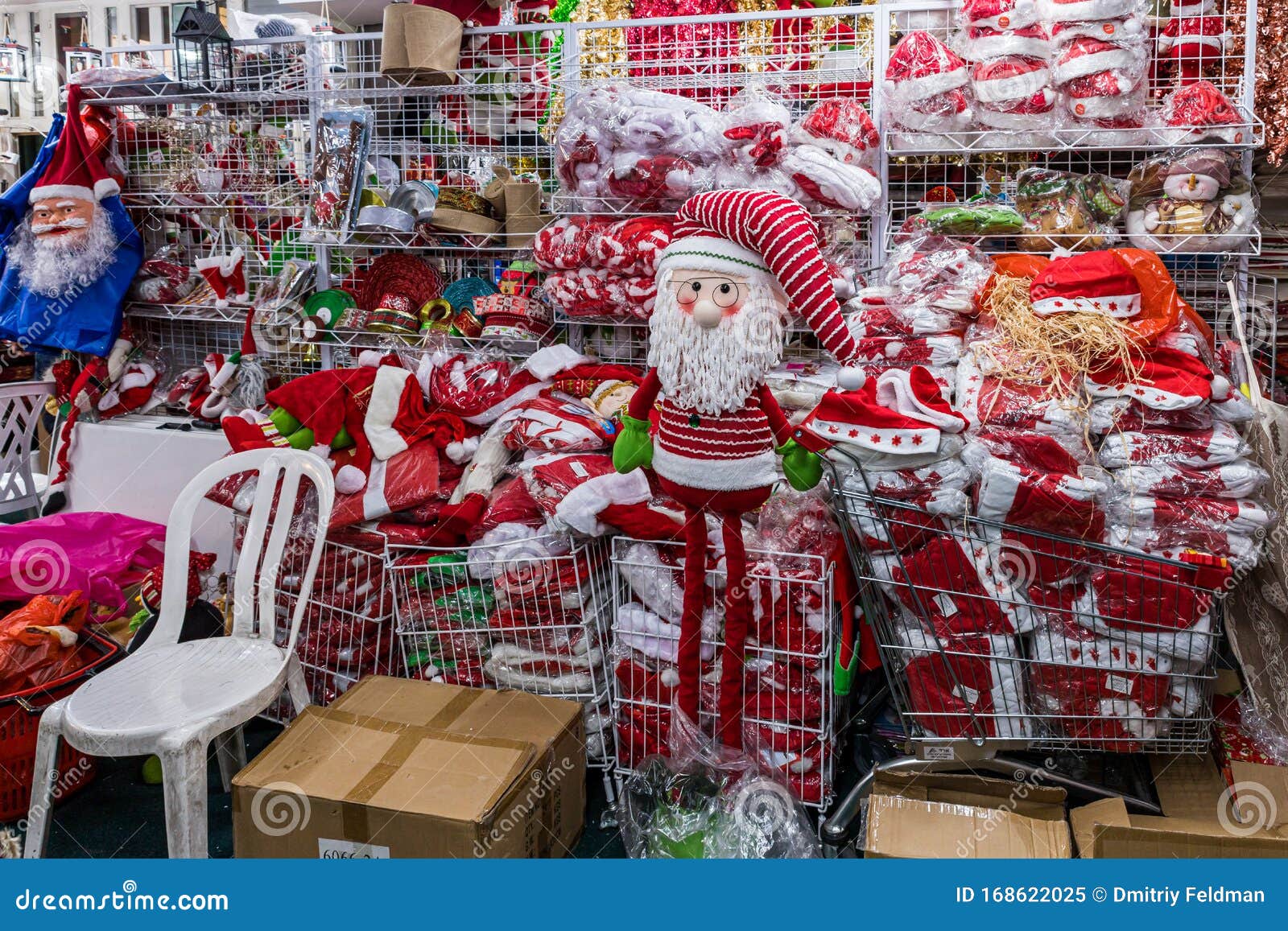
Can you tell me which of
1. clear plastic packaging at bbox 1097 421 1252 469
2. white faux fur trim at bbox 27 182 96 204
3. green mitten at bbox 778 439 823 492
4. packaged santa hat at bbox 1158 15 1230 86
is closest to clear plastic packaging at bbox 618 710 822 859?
green mitten at bbox 778 439 823 492

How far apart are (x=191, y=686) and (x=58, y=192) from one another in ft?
7.49

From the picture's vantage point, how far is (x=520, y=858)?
76.2 inches

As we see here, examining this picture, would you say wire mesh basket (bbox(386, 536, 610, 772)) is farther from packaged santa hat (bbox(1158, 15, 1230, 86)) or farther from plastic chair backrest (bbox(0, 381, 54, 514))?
plastic chair backrest (bbox(0, 381, 54, 514))

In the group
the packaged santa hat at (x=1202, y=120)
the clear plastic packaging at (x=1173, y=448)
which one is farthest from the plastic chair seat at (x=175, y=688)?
the packaged santa hat at (x=1202, y=120)

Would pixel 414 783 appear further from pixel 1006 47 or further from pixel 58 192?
pixel 58 192

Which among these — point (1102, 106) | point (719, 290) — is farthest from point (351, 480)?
point (1102, 106)

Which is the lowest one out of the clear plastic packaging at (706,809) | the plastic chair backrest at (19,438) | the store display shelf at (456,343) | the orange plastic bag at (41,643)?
the clear plastic packaging at (706,809)

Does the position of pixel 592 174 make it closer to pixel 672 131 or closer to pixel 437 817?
pixel 672 131

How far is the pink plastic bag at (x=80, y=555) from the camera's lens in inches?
117

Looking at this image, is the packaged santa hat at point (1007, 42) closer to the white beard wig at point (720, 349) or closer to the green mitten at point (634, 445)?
the white beard wig at point (720, 349)

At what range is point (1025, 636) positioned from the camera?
2.09 metres

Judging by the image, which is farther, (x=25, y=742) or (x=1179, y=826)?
(x=25, y=742)

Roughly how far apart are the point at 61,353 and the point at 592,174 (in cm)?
237

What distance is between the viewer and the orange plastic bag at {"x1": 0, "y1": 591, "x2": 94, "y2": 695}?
7.97ft
